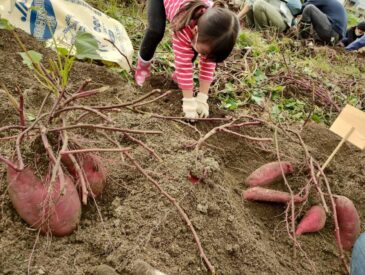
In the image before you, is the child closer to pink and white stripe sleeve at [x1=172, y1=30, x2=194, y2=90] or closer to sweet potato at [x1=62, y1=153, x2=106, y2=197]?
pink and white stripe sleeve at [x1=172, y1=30, x2=194, y2=90]

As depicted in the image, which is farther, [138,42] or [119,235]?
[138,42]

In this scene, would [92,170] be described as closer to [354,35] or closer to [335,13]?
[335,13]

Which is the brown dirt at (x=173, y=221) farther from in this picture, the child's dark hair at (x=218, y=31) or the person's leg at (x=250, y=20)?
the person's leg at (x=250, y=20)

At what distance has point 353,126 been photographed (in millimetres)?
1707

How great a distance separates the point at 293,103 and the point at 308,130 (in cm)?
51

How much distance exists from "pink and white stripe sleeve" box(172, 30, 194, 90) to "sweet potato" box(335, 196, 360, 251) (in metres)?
1.03

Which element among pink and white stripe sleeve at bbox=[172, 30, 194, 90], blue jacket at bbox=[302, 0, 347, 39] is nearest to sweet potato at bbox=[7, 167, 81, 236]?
pink and white stripe sleeve at bbox=[172, 30, 194, 90]

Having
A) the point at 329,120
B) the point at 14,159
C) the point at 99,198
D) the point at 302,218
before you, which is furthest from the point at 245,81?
the point at 14,159

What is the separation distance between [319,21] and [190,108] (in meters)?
3.98

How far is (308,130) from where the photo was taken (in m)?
2.49

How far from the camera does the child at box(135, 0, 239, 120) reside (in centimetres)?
184

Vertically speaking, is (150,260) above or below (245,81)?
above

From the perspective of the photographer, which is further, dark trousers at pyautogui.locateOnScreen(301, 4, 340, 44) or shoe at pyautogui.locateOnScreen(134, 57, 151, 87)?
dark trousers at pyautogui.locateOnScreen(301, 4, 340, 44)

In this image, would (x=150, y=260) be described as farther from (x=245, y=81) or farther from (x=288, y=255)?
(x=245, y=81)
